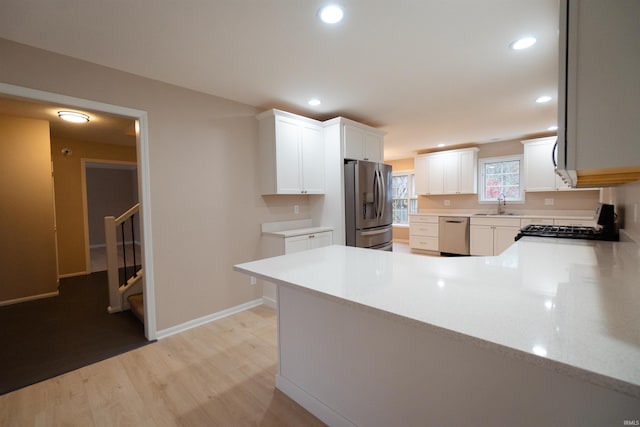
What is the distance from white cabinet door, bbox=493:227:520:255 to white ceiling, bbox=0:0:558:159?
2435 mm

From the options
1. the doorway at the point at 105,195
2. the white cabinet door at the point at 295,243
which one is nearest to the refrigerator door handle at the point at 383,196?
the white cabinet door at the point at 295,243

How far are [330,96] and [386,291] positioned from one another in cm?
253

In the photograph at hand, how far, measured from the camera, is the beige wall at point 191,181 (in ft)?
7.48

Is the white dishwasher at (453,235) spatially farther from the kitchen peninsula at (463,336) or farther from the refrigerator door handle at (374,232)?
the kitchen peninsula at (463,336)

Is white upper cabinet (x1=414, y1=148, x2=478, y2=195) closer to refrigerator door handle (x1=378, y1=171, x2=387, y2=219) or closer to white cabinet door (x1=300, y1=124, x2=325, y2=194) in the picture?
refrigerator door handle (x1=378, y1=171, x2=387, y2=219)

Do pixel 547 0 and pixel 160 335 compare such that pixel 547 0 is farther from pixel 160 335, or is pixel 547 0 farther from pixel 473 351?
pixel 160 335

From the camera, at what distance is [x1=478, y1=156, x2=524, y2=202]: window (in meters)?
5.50

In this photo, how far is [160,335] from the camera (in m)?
2.61

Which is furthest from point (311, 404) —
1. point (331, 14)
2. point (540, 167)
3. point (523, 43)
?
point (540, 167)

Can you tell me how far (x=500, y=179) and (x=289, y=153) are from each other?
15.6 ft

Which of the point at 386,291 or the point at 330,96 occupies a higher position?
the point at 330,96

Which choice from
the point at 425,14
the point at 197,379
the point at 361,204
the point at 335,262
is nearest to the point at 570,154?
the point at 335,262

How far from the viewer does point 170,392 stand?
1.88 m

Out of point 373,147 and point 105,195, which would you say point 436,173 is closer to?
point 373,147
